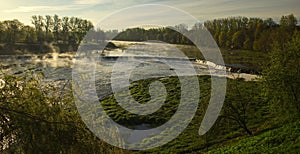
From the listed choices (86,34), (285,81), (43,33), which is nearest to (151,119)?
(285,81)

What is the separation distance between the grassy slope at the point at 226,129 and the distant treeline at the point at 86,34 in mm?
68630

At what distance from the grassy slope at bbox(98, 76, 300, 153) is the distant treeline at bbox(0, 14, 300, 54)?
6863 centimetres

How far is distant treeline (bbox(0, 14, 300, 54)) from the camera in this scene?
389 feet

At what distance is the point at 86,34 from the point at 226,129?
110 metres

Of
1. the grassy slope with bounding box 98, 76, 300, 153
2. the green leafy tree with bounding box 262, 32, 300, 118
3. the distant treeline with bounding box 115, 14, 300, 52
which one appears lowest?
the grassy slope with bounding box 98, 76, 300, 153

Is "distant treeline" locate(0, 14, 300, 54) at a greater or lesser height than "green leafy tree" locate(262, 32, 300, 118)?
greater

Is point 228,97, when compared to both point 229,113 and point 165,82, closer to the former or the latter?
point 229,113

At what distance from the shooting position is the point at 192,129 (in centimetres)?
3306

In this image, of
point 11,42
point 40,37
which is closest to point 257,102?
point 11,42

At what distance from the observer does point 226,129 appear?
31234 mm

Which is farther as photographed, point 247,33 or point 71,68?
point 247,33

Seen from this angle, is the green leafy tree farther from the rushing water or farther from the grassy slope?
the rushing water

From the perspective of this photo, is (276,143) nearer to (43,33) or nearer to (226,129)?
(226,129)

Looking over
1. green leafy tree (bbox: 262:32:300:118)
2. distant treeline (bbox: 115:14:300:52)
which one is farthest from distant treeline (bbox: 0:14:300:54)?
green leafy tree (bbox: 262:32:300:118)
